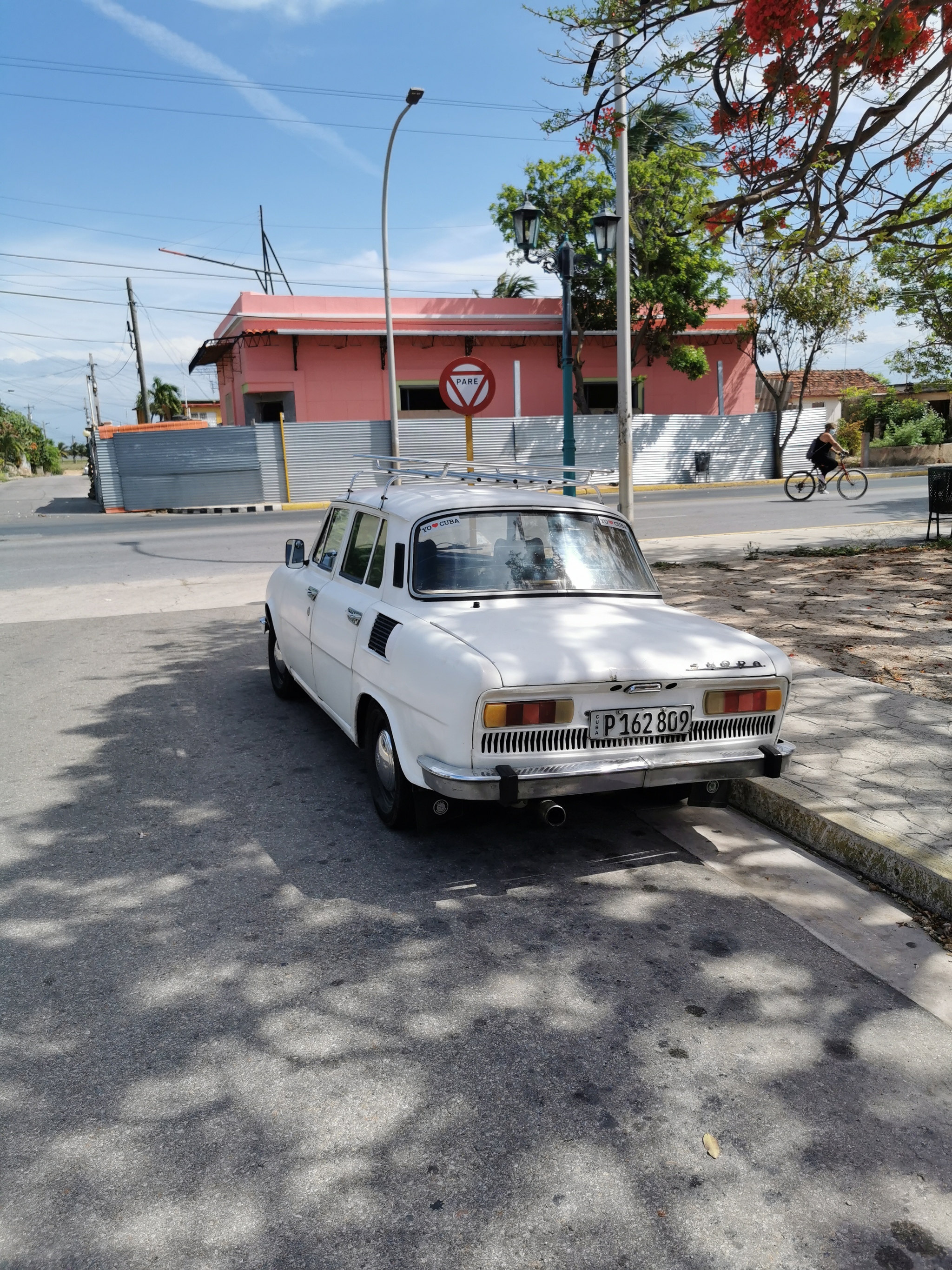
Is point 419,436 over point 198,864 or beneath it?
over

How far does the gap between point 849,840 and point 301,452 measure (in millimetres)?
26867

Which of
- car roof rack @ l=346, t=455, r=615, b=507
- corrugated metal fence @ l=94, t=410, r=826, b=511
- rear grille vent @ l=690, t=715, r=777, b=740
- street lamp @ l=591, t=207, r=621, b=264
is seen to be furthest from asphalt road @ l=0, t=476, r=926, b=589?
rear grille vent @ l=690, t=715, r=777, b=740

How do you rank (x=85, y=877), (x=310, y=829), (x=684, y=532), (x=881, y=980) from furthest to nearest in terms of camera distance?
1. (x=684, y=532)
2. (x=310, y=829)
3. (x=85, y=877)
4. (x=881, y=980)

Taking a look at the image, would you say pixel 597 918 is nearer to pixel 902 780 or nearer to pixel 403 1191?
pixel 403 1191

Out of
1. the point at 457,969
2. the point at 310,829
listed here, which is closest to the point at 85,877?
the point at 310,829

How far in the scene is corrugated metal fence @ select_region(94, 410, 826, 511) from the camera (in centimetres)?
2825

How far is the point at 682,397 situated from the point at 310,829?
1365 inches

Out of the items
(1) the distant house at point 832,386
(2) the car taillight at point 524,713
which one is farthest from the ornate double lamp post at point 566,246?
(1) the distant house at point 832,386

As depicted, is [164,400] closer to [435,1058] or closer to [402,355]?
[402,355]

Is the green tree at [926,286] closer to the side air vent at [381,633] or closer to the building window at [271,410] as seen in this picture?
the side air vent at [381,633]

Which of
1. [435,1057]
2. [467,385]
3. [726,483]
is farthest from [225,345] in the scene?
[435,1057]

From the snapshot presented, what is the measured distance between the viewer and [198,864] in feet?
13.6

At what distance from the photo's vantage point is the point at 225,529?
20.6 m

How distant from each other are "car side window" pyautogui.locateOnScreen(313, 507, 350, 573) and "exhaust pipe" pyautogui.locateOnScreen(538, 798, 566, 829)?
2.37 meters
